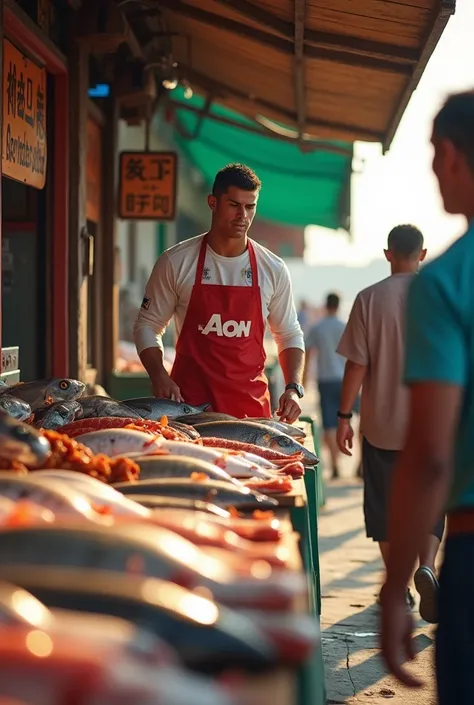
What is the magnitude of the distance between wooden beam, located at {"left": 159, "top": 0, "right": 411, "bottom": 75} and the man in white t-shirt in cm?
162

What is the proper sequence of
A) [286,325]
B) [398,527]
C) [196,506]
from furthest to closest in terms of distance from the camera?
[286,325] → [196,506] → [398,527]

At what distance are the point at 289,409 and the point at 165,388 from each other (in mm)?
679

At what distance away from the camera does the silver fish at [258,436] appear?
4820mm

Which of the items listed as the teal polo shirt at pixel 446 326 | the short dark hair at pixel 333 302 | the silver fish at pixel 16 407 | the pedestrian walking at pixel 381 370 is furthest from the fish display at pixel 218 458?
the short dark hair at pixel 333 302

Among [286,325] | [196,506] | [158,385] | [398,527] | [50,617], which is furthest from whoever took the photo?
[286,325]

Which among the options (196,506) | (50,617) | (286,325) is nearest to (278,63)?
(286,325)

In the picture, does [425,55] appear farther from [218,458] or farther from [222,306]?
[218,458]

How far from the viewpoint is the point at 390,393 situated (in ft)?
23.2

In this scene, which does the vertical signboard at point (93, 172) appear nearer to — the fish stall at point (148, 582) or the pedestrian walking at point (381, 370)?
the pedestrian walking at point (381, 370)

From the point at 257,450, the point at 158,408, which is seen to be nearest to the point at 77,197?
the point at 158,408

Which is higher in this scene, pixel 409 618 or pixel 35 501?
pixel 35 501

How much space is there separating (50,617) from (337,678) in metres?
4.11

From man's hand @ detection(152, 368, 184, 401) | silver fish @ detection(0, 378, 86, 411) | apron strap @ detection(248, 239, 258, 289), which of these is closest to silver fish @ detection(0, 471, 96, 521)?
silver fish @ detection(0, 378, 86, 411)

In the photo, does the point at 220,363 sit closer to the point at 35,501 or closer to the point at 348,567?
the point at 348,567
